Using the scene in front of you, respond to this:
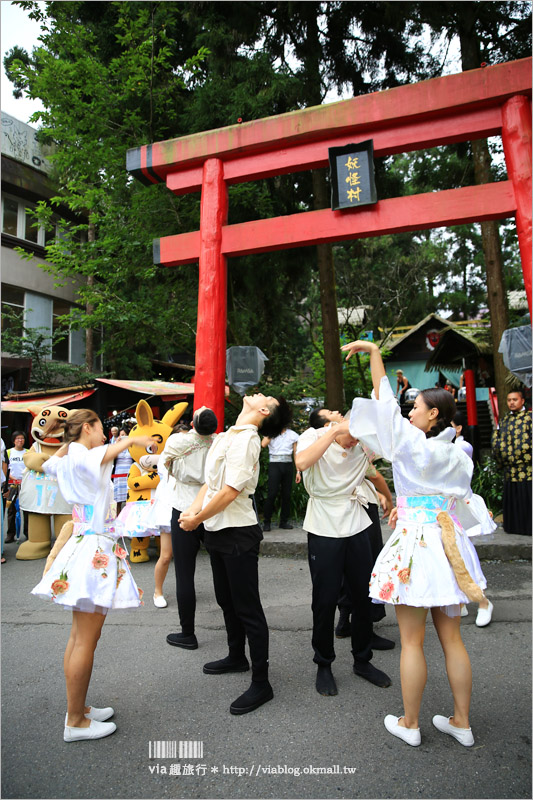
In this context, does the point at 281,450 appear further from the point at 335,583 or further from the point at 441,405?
the point at 441,405

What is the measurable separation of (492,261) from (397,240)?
11.8 meters

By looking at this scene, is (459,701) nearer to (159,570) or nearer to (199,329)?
(159,570)

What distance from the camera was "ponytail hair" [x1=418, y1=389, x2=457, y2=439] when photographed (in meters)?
2.48

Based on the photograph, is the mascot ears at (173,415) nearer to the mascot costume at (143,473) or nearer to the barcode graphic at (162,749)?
the mascot costume at (143,473)

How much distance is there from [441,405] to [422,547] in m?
0.71

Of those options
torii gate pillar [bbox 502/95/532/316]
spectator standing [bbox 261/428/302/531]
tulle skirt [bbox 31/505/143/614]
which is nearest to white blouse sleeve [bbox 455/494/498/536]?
tulle skirt [bbox 31/505/143/614]

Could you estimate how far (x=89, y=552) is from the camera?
8.57ft

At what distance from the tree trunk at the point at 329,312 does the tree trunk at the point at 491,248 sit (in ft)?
9.17

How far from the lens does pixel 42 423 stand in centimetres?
557

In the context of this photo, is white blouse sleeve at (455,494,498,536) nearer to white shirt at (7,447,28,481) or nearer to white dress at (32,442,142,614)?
white dress at (32,442,142,614)

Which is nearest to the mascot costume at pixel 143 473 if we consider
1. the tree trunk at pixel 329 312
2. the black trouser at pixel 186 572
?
the black trouser at pixel 186 572

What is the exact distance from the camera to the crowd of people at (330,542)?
2.36 metres

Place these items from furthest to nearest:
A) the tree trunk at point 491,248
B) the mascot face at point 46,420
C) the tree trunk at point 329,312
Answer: the tree trunk at point 329,312 < the tree trunk at point 491,248 < the mascot face at point 46,420

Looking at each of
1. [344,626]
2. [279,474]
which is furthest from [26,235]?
[344,626]
